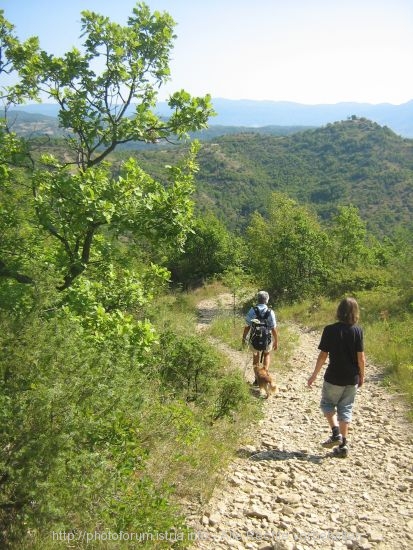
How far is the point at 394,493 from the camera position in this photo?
16.4 feet

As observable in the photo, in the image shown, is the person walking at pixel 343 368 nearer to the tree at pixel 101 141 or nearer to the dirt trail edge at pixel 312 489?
the dirt trail edge at pixel 312 489

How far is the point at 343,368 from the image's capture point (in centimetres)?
570

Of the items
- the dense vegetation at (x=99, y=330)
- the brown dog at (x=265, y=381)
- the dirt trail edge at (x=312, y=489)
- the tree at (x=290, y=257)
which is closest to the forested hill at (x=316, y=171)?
the tree at (x=290, y=257)

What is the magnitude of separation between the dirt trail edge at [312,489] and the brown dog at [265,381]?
1.94ft

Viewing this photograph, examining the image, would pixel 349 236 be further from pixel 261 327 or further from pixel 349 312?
pixel 349 312

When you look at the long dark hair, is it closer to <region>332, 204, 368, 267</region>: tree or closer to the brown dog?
the brown dog

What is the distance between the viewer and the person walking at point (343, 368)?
5703mm

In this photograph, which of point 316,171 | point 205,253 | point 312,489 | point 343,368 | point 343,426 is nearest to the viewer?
point 312,489

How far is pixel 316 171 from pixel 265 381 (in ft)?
514

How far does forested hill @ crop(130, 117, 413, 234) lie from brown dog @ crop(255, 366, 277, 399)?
96486 millimetres

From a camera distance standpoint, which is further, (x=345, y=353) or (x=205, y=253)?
(x=205, y=253)

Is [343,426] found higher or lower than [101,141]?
lower

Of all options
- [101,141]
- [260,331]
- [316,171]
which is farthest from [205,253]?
[316,171]

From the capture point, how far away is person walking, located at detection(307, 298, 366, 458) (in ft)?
18.7
